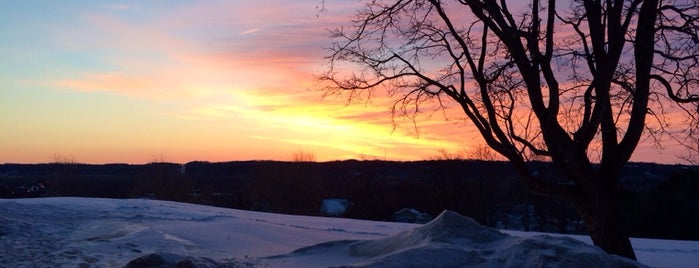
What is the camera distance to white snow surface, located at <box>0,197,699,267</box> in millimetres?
8430

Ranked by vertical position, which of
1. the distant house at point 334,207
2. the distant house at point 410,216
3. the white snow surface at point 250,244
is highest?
the distant house at point 334,207

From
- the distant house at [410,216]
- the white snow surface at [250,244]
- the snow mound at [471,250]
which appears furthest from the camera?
the distant house at [410,216]

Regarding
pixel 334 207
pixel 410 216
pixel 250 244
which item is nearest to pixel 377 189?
pixel 334 207

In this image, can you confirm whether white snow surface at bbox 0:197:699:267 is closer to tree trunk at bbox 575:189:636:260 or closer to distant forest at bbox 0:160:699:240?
tree trunk at bbox 575:189:636:260

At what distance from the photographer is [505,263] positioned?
8414 millimetres

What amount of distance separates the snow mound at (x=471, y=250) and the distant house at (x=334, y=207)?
59710 mm

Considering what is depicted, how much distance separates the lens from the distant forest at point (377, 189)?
42.5m

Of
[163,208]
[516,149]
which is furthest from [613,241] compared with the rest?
[163,208]

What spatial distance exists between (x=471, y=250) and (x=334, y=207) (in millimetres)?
67733

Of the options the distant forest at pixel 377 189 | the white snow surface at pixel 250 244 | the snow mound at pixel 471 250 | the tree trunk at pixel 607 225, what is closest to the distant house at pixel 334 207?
the distant forest at pixel 377 189

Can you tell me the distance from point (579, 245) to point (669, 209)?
3681 cm

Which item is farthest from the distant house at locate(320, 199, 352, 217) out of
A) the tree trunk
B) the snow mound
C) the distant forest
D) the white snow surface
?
the snow mound

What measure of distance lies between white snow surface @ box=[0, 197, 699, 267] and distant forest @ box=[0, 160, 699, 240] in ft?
88.9

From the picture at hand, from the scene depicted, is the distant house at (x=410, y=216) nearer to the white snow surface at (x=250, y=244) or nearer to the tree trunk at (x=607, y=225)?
the white snow surface at (x=250, y=244)
